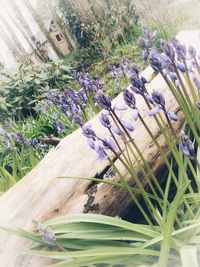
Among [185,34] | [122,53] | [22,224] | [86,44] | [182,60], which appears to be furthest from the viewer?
[86,44]

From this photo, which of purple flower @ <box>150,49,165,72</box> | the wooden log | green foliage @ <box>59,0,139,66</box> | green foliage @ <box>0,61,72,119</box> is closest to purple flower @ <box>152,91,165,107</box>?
purple flower @ <box>150,49,165,72</box>

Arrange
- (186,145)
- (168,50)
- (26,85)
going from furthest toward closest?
(26,85) < (168,50) < (186,145)

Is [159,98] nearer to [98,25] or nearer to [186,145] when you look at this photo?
[186,145]

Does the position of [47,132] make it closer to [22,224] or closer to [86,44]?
[22,224]

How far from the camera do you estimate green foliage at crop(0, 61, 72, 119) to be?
692cm

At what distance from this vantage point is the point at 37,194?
2191mm

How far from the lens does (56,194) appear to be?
2143 mm

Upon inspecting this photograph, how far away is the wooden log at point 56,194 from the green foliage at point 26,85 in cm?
440

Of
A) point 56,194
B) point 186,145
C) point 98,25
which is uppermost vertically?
point 186,145

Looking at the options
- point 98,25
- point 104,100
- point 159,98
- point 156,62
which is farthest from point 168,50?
point 98,25

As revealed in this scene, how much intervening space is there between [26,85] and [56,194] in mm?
5106

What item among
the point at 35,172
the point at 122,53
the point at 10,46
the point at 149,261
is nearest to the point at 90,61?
the point at 122,53

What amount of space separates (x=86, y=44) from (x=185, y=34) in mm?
6188

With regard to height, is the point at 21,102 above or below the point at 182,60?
below
